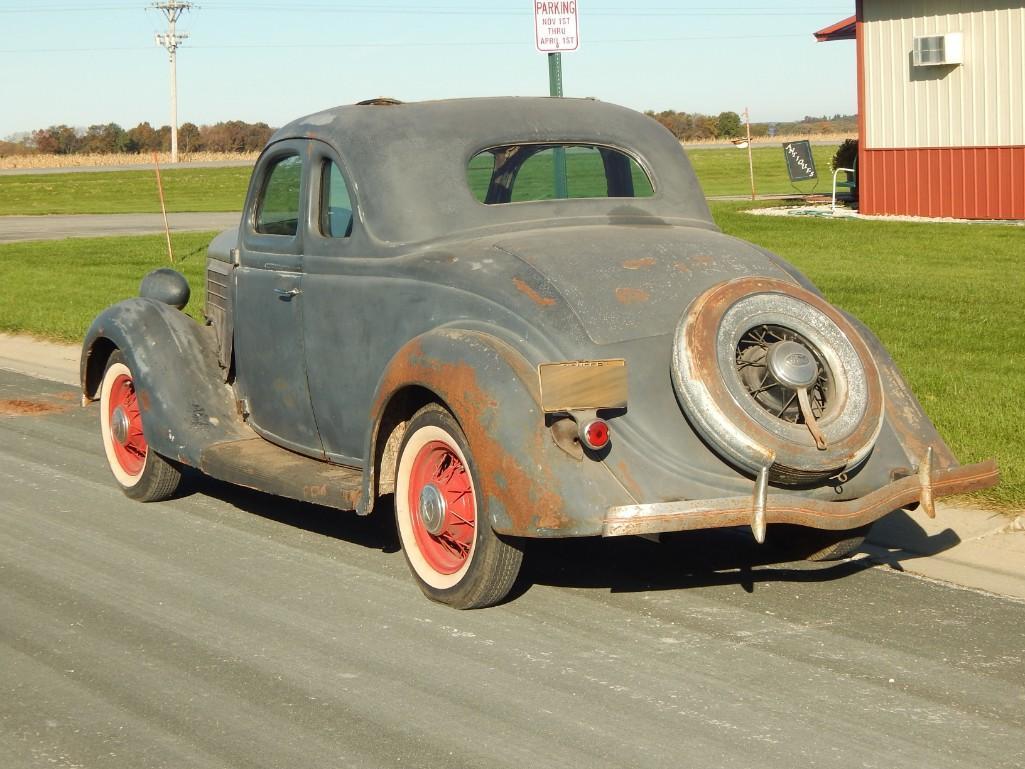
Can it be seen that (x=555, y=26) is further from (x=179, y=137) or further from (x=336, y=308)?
(x=179, y=137)

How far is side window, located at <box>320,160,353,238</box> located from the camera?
6324 mm

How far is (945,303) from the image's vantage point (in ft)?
44.4

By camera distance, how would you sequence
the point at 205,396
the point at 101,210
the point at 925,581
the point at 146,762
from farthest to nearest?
the point at 101,210 → the point at 205,396 → the point at 925,581 → the point at 146,762

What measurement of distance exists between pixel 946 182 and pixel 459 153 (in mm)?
18596

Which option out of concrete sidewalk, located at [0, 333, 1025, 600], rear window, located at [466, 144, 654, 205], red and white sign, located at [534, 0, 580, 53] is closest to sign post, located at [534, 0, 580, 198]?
red and white sign, located at [534, 0, 580, 53]

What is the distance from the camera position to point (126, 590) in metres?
5.89

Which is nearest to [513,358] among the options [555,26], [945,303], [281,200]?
[281,200]

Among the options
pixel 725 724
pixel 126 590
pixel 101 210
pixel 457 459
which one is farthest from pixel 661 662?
pixel 101 210

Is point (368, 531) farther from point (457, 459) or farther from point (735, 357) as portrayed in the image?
point (735, 357)

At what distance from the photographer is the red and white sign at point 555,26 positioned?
9664 mm

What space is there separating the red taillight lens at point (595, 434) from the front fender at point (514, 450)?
0.27 feet

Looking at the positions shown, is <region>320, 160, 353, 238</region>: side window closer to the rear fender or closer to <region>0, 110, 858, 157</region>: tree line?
the rear fender

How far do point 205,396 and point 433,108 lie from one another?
177cm

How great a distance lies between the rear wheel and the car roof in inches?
63.8
